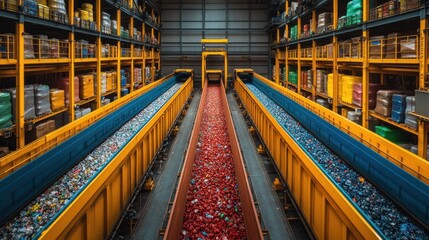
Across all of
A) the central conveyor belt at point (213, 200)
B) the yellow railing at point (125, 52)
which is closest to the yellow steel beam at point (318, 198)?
the central conveyor belt at point (213, 200)

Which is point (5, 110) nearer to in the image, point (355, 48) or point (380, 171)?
point (380, 171)

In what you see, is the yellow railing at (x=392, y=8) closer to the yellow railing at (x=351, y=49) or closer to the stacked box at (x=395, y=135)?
the yellow railing at (x=351, y=49)

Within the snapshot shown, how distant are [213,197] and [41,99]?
15.3 feet

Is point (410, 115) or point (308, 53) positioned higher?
point (308, 53)

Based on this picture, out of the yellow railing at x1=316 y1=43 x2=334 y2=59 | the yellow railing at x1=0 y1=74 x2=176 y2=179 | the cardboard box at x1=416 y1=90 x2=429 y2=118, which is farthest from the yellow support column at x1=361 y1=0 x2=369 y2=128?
the yellow railing at x1=0 y1=74 x2=176 y2=179

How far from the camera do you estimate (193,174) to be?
7750mm

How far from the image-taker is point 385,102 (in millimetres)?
7660

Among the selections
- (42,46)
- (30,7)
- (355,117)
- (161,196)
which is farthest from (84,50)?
(355,117)

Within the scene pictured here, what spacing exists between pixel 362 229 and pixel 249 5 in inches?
977

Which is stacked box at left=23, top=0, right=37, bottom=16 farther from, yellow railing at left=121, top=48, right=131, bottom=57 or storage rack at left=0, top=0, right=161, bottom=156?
yellow railing at left=121, top=48, right=131, bottom=57

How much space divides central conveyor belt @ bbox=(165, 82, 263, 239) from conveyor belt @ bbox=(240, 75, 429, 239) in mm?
1484

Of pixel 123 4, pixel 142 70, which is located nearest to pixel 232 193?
pixel 123 4

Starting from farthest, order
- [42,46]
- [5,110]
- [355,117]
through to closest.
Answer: [355,117]
[42,46]
[5,110]

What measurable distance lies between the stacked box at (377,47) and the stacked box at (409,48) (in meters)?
0.61
